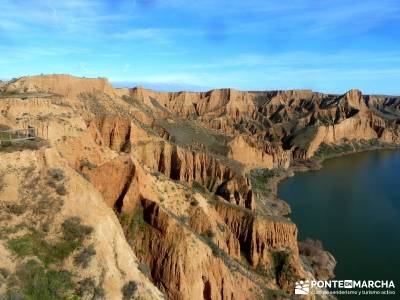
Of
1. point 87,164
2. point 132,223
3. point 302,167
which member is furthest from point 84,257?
point 302,167

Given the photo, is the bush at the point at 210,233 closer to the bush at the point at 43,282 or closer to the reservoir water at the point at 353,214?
the reservoir water at the point at 353,214

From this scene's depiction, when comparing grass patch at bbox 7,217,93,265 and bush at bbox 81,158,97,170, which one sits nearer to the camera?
grass patch at bbox 7,217,93,265

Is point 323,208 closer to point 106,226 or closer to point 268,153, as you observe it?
point 268,153

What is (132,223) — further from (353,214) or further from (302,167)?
(302,167)

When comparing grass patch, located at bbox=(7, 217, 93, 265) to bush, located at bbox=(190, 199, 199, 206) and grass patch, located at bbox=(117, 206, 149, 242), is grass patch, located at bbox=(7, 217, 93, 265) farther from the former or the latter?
bush, located at bbox=(190, 199, 199, 206)

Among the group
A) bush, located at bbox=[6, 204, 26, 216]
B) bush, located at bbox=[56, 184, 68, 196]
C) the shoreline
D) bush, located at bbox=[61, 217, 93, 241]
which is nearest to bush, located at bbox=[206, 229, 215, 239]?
bush, located at bbox=[61, 217, 93, 241]

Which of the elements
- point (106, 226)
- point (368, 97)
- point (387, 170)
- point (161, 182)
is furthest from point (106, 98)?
point (368, 97)
